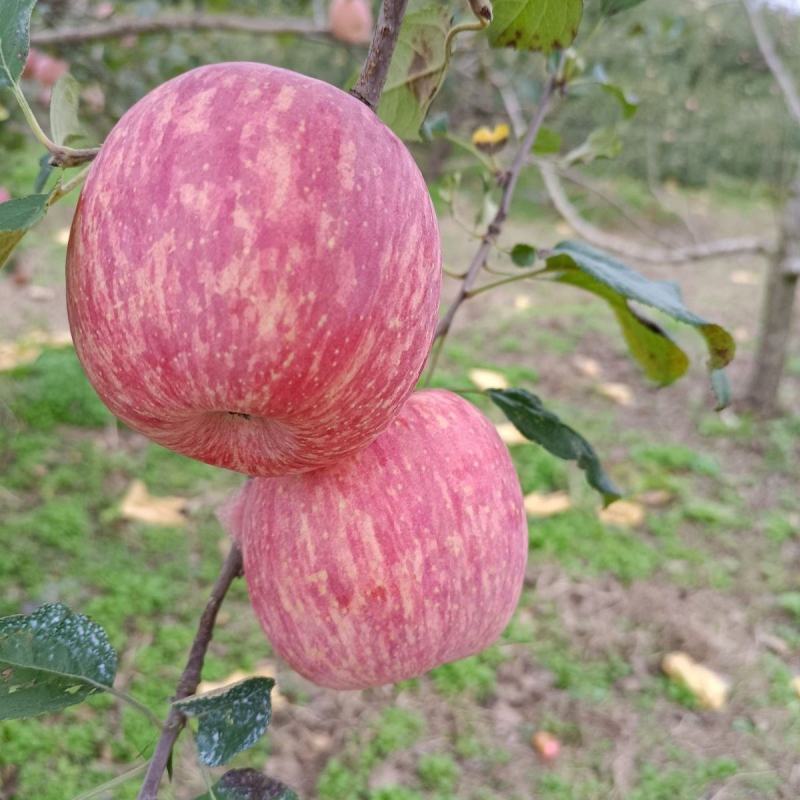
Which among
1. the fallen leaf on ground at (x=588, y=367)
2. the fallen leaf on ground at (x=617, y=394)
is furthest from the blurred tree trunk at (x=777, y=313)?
the fallen leaf on ground at (x=588, y=367)

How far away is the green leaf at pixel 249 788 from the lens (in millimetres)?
719

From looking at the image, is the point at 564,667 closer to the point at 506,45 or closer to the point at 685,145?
the point at 506,45

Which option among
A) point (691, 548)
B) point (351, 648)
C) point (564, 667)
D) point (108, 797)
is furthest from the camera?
point (691, 548)

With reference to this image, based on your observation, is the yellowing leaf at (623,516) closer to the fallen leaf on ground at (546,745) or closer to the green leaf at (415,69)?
the fallen leaf on ground at (546,745)

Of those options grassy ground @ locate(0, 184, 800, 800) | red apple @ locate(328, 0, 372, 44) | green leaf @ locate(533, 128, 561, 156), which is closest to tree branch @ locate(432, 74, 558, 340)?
green leaf @ locate(533, 128, 561, 156)

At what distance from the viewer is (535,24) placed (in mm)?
790

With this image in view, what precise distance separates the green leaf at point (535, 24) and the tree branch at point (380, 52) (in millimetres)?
157

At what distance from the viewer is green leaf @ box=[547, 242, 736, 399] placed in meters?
0.73

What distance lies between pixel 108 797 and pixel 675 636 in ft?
3.84

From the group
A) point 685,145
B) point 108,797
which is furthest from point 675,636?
point 685,145

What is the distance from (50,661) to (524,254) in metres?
0.60

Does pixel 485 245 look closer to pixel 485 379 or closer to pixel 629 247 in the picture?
pixel 629 247

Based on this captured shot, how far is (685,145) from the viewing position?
521cm

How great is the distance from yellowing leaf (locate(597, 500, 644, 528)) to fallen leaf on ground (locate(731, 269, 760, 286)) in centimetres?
246
